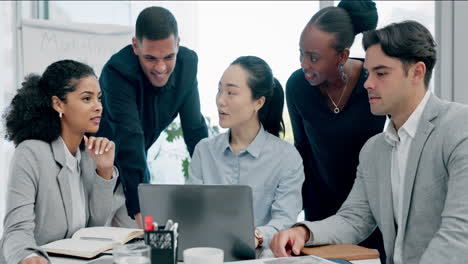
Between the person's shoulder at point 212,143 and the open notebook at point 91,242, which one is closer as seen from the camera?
the open notebook at point 91,242

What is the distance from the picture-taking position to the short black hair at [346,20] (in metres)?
2.00

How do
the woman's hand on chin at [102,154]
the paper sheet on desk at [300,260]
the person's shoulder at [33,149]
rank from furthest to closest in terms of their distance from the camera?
the woman's hand on chin at [102,154] < the person's shoulder at [33,149] < the paper sheet on desk at [300,260]

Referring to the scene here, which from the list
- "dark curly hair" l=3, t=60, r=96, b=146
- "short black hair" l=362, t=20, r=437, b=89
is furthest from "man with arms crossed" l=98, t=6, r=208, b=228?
"short black hair" l=362, t=20, r=437, b=89

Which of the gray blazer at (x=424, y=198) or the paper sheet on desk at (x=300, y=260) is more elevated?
the gray blazer at (x=424, y=198)

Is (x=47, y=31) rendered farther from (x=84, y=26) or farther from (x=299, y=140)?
(x=299, y=140)

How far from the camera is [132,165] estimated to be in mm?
2336

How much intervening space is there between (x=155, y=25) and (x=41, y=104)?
1.98 feet

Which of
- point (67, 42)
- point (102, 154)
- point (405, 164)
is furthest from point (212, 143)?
point (67, 42)

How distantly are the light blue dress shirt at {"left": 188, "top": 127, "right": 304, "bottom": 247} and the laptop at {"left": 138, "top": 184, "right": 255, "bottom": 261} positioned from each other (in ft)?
1.49

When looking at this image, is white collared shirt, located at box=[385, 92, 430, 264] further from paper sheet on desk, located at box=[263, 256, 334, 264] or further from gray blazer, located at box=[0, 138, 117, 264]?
gray blazer, located at box=[0, 138, 117, 264]

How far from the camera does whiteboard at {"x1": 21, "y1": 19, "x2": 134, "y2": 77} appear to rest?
3.40m

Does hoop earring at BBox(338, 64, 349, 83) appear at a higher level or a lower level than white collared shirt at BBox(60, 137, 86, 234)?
higher

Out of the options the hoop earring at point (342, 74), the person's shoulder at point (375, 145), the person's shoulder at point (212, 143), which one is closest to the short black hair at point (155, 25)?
the person's shoulder at point (212, 143)

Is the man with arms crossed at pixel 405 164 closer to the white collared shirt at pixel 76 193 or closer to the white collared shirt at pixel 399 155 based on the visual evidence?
the white collared shirt at pixel 399 155
